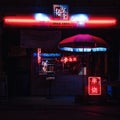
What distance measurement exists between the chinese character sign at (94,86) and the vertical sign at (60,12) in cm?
325

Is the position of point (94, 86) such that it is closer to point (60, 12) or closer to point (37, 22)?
point (60, 12)

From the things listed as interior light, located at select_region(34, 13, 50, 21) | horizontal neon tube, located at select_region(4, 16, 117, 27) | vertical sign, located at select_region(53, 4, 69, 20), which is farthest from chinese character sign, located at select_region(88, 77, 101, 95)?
interior light, located at select_region(34, 13, 50, 21)

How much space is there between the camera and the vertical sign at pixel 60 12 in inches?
769

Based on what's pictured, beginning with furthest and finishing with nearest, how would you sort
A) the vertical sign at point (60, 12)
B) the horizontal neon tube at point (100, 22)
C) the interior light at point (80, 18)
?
the horizontal neon tube at point (100, 22), the interior light at point (80, 18), the vertical sign at point (60, 12)

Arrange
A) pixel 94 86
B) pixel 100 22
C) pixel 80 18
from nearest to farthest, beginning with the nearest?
pixel 94 86 → pixel 80 18 → pixel 100 22

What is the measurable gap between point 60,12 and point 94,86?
3.75 m

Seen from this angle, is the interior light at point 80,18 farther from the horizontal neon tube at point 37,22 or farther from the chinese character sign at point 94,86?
the chinese character sign at point 94,86

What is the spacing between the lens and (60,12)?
19.5 m

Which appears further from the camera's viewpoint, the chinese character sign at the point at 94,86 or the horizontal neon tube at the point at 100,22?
the horizontal neon tube at the point at 100,22

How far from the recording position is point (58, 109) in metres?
17.0

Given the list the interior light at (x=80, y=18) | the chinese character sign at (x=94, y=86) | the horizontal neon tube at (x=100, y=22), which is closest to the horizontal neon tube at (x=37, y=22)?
the horizontal neon tube at (x=100, y=22)

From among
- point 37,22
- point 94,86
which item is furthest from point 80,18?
point 94,86

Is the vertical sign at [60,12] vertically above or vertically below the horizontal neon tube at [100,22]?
above

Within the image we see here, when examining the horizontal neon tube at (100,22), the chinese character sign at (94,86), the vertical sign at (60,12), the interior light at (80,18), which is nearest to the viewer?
the chinese character sign at (94,86)
